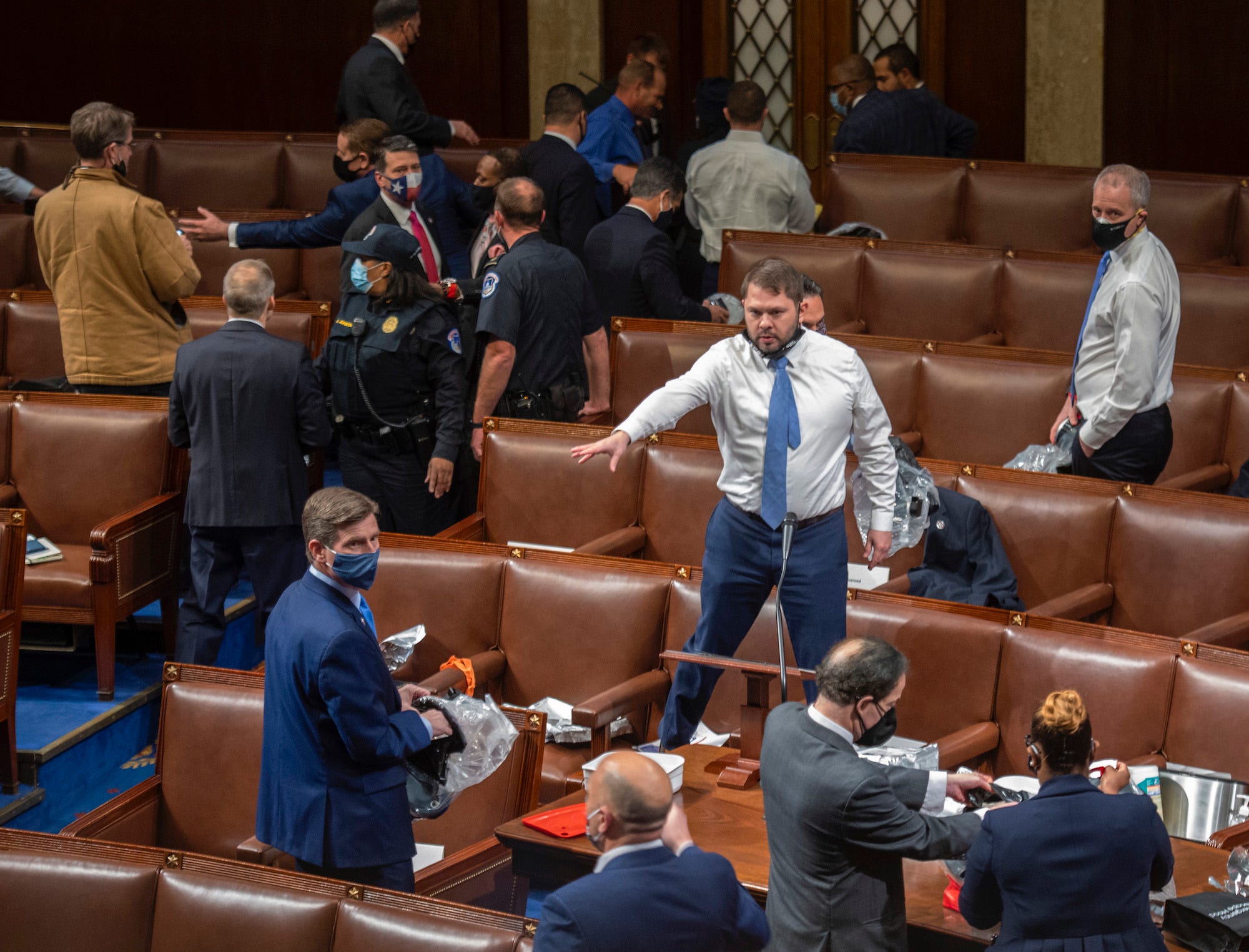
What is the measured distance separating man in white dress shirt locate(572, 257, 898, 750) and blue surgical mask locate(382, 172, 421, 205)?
1.70 m

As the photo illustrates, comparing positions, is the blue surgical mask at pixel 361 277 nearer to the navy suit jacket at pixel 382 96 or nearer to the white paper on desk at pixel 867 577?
the navy suit jacket at pixel 382 96

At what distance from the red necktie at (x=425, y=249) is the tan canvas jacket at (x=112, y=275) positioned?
702 mm

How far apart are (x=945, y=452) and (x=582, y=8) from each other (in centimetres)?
441

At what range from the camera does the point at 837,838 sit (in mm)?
2451

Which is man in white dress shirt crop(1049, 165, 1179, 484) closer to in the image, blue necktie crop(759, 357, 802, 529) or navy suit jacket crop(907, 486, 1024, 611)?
navy suit jacket crop(907, 486, 1024, 611)

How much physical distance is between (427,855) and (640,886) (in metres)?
1.35

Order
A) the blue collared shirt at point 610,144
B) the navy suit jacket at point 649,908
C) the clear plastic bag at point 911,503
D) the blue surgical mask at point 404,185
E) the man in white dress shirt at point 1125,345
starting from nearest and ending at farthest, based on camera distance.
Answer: the navy suit jacket at point 649,908
the clear plastic bag at point 911,503
the man in white dress shirt at point 1125,345
the blue surgical mask at point 404,185
the blue collared shirt at point 610,144

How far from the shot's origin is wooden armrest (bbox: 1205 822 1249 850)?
9.62 ft

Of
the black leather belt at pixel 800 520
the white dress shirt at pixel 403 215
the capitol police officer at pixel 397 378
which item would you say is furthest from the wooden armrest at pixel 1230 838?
the white dress shirt at pixel 403 215

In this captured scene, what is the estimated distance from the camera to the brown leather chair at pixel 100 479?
455cm

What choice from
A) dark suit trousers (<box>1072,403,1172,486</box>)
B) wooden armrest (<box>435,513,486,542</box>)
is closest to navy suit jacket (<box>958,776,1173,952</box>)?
dark suit trousers (<box>1072,403,1172,486</box>)

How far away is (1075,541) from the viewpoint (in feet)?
13.6

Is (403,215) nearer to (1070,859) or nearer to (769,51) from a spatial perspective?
(1070,859)

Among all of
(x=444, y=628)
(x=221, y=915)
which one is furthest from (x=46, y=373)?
(x=221, y=915)
